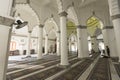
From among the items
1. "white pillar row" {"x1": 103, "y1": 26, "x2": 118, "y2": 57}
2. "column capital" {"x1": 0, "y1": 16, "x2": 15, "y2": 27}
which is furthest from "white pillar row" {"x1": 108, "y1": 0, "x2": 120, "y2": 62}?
"column capital" {"x1": 0, "y1": 16, "x2": 15, "y2": 27}

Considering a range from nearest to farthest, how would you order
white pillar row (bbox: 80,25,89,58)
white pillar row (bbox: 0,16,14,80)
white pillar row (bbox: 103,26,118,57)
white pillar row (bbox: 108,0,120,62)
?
1. white pillar row (bbox: 0,16,14,80)
2. white pillar row (bbox: 108,0,120,62)
3. white pillar row (bbox: 103,26,118,57)
4. white pillar row (bbox: 80,25,89,58)

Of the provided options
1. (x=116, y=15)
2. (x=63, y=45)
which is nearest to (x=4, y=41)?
(x=63, y=45)

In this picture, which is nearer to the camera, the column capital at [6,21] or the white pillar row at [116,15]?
the column capital at [6,21]

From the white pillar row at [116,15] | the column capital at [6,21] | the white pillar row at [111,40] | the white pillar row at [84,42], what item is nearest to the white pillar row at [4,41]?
the column capital at [6,21]

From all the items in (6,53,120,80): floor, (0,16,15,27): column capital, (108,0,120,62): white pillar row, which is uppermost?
(108,0,120,62): white pillar row

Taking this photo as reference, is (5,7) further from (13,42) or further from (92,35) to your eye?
(92,35)

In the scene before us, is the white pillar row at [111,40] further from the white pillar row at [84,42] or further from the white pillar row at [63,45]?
the white pillar row at [63,45]

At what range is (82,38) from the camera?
12.4 metres

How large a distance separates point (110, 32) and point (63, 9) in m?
7.40

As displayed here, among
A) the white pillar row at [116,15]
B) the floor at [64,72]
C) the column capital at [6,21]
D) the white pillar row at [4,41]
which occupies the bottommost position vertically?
the floor at [64,72]

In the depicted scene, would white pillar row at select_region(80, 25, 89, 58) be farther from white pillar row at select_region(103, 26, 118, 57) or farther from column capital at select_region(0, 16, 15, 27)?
column capital at select_region(0, 16, 15, 27)

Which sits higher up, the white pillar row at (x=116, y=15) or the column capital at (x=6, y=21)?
the white pillar row at (x=116, y=15)

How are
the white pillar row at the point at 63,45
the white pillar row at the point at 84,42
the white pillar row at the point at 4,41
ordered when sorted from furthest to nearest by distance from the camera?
the white pillar row at the point at 84,42 < the white pillar row at the point at 63,45 < the white pillar row at the point at 4,41

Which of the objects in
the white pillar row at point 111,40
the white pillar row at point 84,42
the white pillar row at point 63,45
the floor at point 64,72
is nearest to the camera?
the floor at point 64,72
